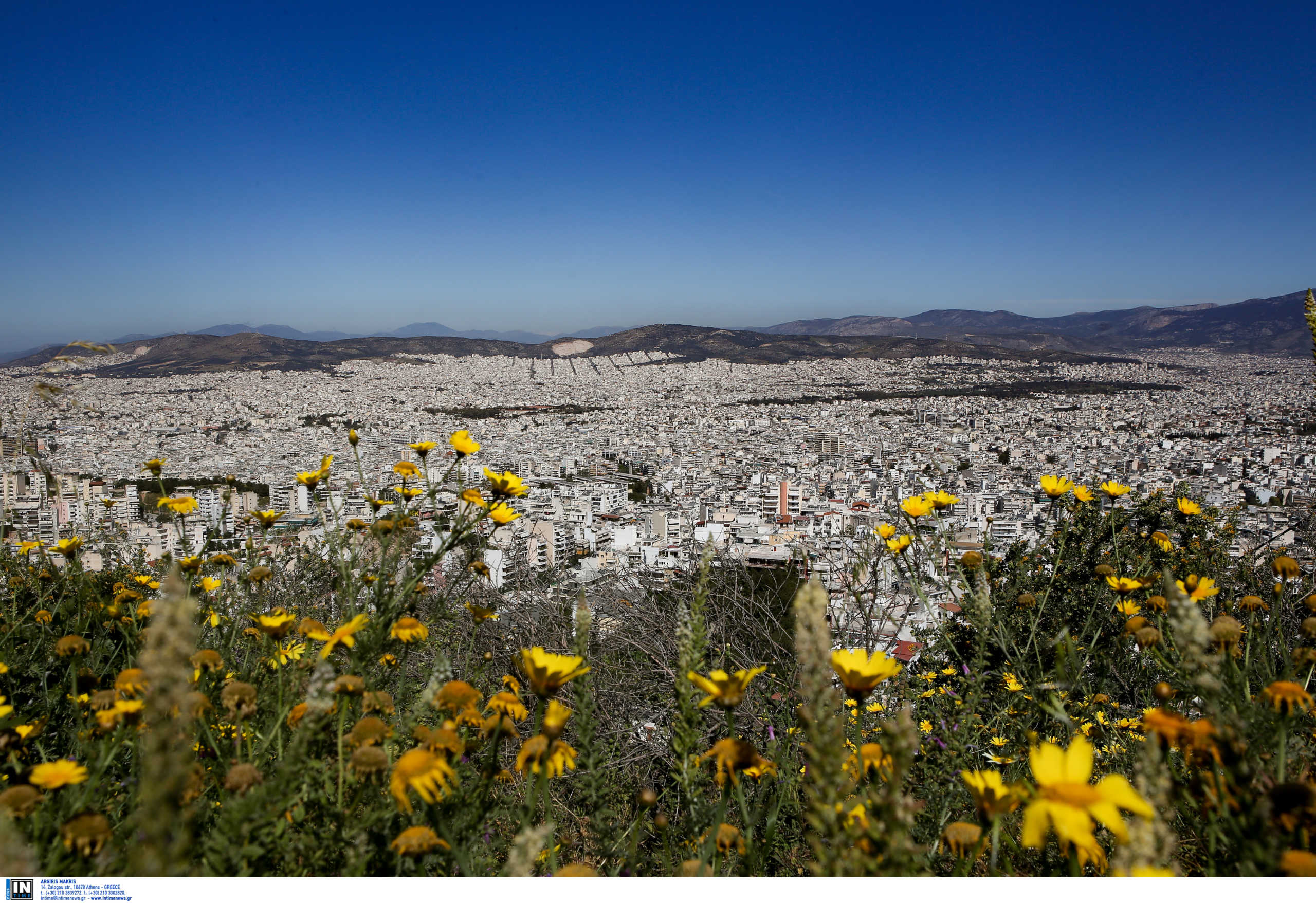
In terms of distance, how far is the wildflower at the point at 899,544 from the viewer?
77.8 inches

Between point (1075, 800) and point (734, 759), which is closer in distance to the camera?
point (1075, 800)

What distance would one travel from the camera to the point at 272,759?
133 cm

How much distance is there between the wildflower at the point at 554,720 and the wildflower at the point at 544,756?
16mm

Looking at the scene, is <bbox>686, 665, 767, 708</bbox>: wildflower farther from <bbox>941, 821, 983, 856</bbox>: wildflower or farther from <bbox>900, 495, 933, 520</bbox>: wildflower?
<bbox>900, 495, 933, 520</bbox>: wildflower

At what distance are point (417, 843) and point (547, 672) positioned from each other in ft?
0.99

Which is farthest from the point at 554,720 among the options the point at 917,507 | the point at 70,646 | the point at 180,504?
the point at 180,504

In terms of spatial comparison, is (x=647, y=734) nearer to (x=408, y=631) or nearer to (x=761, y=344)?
(x=408, y=631)

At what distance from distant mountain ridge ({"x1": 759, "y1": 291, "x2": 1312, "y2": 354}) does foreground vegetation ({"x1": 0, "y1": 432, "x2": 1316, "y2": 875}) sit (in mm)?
66820

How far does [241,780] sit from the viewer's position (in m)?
0.99

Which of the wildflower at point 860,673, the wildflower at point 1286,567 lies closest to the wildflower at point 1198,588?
the wildflower at point 1286,567

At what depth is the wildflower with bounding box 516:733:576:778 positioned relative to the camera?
937mm

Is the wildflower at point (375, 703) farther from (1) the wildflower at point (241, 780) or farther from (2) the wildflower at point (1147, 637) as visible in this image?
(2) the wildflower at point (1147, 637)

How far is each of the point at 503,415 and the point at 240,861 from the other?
1232 inches
